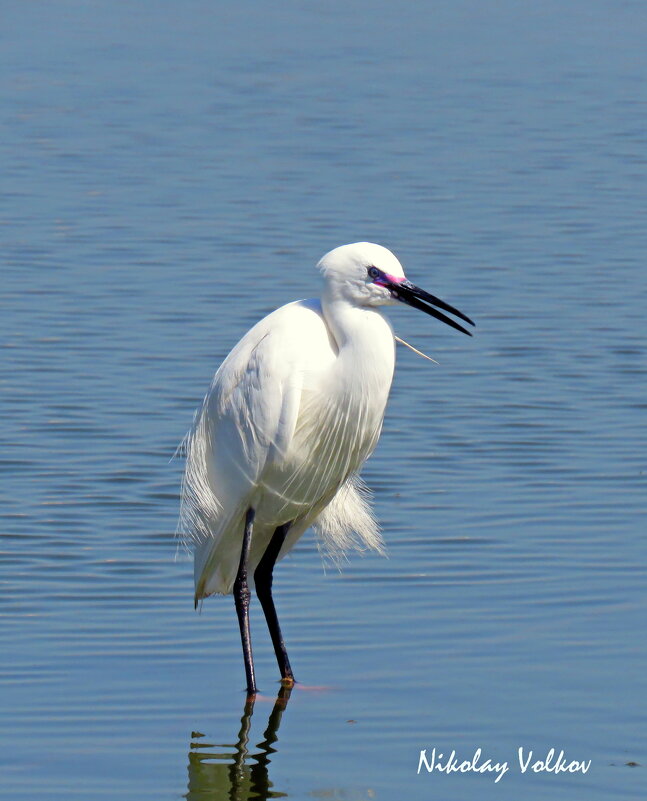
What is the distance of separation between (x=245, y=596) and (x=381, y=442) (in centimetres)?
239

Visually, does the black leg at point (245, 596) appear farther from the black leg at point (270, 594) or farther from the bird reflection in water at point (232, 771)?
the bird reflection in water at point (232, 771)

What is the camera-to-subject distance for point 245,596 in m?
5.66

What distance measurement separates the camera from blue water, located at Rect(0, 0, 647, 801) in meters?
4.98

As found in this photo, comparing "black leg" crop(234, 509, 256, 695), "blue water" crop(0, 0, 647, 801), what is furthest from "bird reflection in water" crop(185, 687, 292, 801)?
"black leg" crop(234, 509, 256, 695)

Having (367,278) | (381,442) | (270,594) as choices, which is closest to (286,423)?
(367,278)

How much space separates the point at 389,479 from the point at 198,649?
1971mm

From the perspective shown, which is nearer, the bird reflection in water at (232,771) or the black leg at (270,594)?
the bird reflection in water at (232,771)

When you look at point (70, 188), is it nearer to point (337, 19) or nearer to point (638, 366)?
point (638, 366)

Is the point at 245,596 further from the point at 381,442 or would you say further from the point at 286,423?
the point at 381,442

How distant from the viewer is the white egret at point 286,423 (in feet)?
17.6

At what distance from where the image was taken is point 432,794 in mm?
4574

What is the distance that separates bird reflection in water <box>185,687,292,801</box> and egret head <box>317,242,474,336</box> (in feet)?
4.49

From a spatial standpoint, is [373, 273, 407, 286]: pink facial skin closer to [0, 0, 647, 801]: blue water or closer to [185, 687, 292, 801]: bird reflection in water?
[0, 0, 647, 801]: blue water

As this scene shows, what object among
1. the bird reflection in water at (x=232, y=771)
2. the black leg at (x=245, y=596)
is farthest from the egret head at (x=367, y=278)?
the bird reflection in water at (x=232, y=771)
